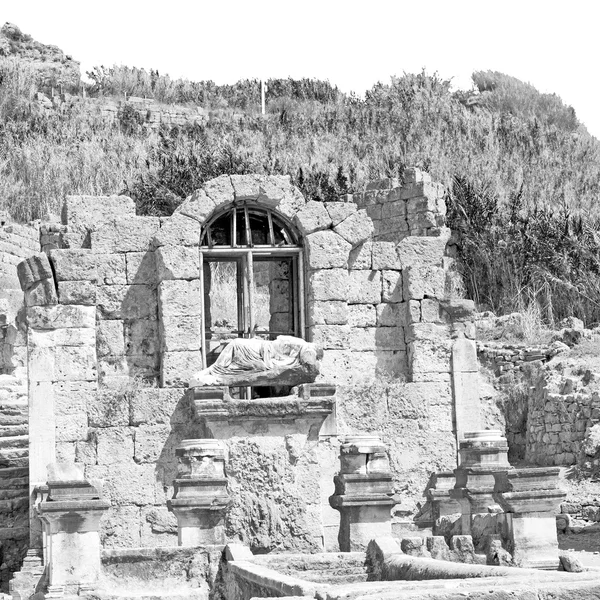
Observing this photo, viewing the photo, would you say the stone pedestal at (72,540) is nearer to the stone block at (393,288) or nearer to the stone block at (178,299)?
the stone block at (178,299)

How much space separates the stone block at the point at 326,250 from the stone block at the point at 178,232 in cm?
135

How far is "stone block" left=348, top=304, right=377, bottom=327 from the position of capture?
1855 centimetres

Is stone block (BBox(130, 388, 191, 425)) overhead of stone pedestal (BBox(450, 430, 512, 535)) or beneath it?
overhead

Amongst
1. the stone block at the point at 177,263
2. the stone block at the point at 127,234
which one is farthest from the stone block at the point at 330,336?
the stone block at the point at 127,234

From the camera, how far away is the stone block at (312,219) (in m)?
18.3

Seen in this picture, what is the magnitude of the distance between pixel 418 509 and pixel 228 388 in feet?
8.52

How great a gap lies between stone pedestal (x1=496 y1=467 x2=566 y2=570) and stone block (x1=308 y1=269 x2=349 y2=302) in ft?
14.9

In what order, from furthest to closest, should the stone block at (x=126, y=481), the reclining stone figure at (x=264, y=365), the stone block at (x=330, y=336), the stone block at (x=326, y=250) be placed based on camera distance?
the stone block at (x=326, y=250), the stone block at (x=330, y=336), the reclining stone figure at (x=264, y=365), the stone block at (x=126, y=481)

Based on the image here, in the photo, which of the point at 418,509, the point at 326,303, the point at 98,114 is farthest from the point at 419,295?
the point at 98,114

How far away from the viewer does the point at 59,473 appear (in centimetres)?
1508

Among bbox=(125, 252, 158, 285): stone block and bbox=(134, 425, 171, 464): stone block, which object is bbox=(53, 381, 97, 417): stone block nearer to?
bbox=(134, 425, 171, 464): stone block

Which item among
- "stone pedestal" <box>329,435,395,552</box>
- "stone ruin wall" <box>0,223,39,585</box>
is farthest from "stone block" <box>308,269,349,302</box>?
"stone ruin wall" <box>0,223,39,585</box>

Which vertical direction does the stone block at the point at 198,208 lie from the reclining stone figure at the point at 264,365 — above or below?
above

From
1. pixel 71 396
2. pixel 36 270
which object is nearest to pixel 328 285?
pixel 71 396
